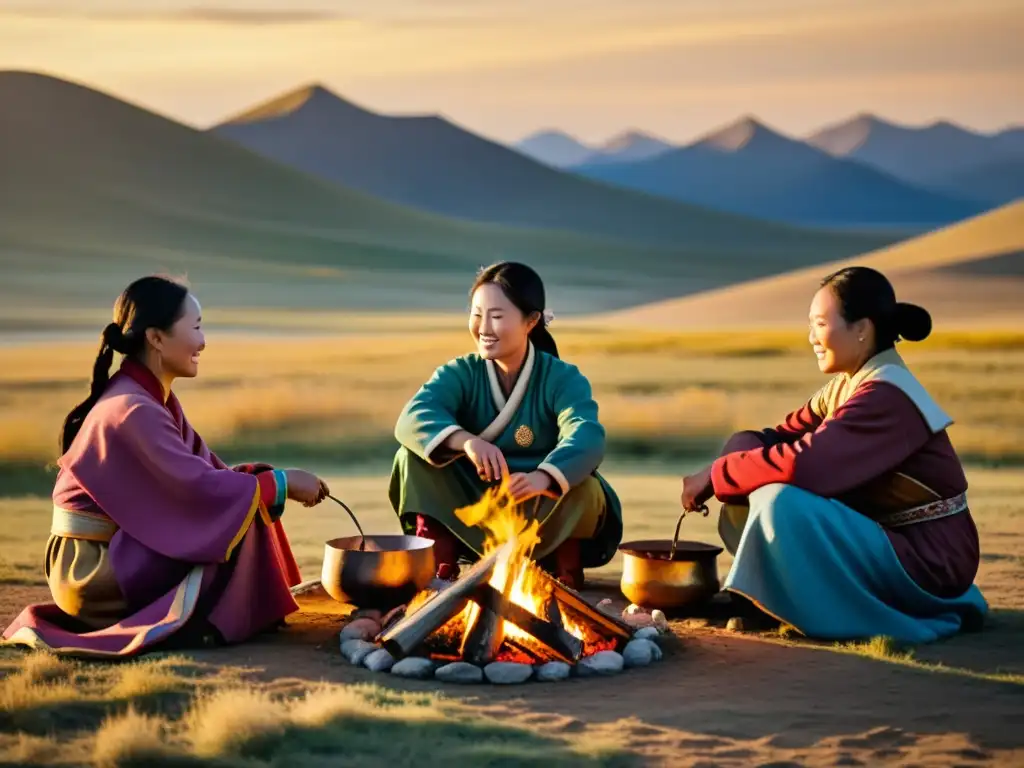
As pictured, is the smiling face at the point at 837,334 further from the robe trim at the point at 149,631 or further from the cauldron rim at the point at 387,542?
the robe trim at the point at 149,631

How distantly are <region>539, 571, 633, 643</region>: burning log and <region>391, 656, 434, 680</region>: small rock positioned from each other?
47 centimetres

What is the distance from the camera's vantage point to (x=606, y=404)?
12.5 m

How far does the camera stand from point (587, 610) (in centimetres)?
463

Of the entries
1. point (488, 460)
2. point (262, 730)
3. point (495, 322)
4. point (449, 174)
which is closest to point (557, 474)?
point (488, 460)

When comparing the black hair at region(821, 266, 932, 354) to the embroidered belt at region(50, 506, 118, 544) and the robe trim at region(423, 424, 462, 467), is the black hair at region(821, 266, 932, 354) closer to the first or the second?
the robe trim at region(423, 424, 462, 467)

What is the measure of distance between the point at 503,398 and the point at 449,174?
72277mm

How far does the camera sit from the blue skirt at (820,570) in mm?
4789

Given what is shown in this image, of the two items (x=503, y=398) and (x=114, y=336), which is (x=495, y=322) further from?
(x=114, y=336)

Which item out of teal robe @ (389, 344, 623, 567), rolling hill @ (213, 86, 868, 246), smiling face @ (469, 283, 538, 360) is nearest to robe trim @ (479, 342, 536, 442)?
teal robe @ (389, 344, 623, 567)

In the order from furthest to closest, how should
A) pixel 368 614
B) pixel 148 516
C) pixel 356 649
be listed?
pixel 368 614
pixel 148 516
pixel 356 649

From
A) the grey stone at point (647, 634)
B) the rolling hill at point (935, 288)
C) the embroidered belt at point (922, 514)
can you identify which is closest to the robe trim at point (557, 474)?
the grey stone at point (647, 634)

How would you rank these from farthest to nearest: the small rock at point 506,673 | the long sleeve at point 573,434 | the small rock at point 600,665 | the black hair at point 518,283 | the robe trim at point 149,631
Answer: the black hair at point 518,283, the long sleeve at point 573,434, the robe trim at point 149,631, the small rock at point 600,665, the small rock at point 506,673

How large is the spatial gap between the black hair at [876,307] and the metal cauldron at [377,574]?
1.65m

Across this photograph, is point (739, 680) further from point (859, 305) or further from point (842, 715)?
point (859, 305)
